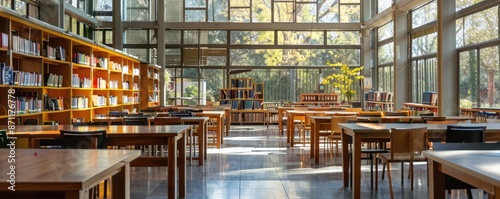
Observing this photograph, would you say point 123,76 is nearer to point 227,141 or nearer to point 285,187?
point 227,141

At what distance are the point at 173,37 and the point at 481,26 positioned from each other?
33.3 feet

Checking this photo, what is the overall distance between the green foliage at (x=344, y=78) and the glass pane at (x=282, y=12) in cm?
237

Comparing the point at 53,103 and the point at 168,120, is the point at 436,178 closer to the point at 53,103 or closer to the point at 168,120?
the point at 168,120

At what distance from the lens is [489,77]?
30.3 ft

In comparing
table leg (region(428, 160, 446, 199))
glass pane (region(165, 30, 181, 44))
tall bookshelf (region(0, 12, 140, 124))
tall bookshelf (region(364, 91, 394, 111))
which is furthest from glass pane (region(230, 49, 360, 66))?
table leg (region(428, 160, 446, 199))

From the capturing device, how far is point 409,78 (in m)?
13.4

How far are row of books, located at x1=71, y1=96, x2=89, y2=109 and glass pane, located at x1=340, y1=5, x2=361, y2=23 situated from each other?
1045 centimetres

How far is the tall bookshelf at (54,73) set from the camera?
5.89 metres

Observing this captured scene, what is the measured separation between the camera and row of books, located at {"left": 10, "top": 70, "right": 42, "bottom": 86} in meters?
5.98

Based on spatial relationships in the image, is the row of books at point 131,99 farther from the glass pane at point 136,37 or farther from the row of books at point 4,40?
the row of books at point 4,40

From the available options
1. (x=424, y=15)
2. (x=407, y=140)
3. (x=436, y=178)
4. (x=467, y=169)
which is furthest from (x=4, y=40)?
(x=424, y=15)

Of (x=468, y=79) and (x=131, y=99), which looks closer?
(x=468, y=79)

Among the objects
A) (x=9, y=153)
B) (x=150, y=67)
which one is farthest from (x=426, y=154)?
(x=150, y=67)

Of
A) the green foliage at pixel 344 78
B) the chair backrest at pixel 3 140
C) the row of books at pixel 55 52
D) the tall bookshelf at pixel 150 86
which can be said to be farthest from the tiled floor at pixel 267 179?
the green foliage at pixel 344 78
